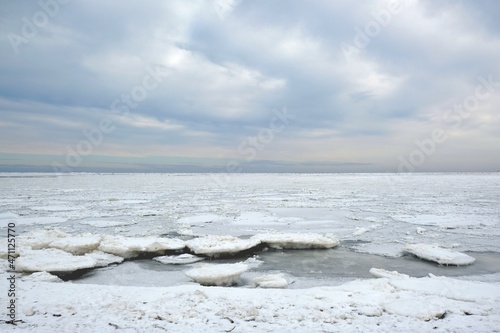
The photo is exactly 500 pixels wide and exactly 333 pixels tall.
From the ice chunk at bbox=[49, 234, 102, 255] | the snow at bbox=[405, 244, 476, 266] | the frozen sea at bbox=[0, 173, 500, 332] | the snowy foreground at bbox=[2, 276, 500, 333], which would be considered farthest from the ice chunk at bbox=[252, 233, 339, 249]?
the ice chunk at bbox=[49, 234, 102, 255]

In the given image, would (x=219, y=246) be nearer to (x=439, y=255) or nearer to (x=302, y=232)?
(x=302, y=232)

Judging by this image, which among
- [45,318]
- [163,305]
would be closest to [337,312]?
[163,305]

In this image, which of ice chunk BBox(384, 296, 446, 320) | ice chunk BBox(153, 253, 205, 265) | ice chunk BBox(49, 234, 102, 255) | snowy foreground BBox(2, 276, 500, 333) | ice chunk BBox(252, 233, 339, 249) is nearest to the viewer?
snowy foreground BBox(2, 276, 500, 333)

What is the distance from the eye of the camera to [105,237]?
7.99 metres

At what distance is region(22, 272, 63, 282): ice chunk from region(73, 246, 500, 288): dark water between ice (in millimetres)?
360

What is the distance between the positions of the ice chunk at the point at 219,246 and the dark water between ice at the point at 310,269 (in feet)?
0.79

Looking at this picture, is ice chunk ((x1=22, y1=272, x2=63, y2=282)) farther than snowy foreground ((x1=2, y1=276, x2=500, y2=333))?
Yes

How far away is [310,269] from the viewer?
639cm

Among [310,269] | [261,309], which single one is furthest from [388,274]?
[261,309]

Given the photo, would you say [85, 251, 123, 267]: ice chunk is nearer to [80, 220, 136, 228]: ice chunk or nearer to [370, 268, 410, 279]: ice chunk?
[80, 220, 136, 228]: ice chunk

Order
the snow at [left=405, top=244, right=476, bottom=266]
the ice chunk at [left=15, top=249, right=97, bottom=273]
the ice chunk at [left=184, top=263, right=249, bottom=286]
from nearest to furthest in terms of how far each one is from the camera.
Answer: the ice chunk at [left=184, top=263, right=249, bottom=286] < the ice chunk at [left=15, top=249, right=97, bottom=273] < the snow at [left=405, top=244, right=476, bottom=266]

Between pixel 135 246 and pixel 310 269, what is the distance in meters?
3.83

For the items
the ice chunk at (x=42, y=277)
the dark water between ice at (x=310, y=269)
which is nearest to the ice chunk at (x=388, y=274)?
the dark water between ice at (x=310, y=269)

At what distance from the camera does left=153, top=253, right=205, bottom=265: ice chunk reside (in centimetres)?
688
